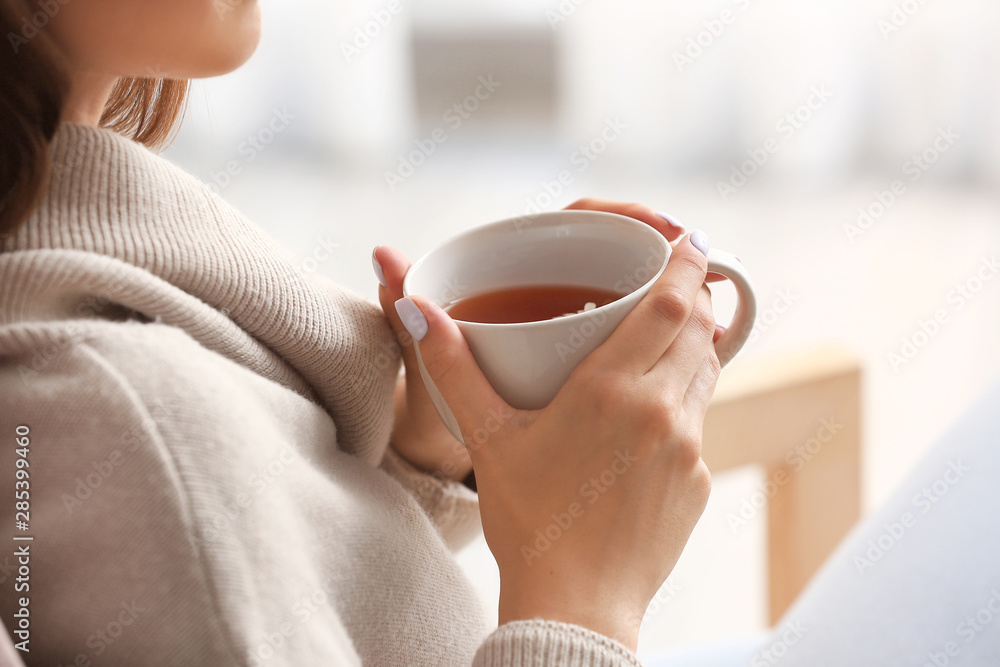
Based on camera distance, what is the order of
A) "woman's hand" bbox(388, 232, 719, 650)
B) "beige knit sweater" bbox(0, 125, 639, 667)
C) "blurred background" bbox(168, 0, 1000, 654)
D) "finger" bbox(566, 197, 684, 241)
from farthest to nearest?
"blurred background" bbox(168, 0, 1000, 654) → "finger" bbox(566, 197, 684, 241) → "woman's hand" bbox(388, 232, 719, 650) → "beige knit sweater" bbox(0, 125, 639, 667)

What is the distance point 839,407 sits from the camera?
0.95 m

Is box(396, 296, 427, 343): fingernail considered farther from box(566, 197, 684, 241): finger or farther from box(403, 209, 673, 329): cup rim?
box(566, 197, 684, 241): finger

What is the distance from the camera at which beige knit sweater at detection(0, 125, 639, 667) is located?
0.37m

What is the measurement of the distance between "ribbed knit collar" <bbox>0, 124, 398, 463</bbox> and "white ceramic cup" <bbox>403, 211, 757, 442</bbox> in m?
0.06

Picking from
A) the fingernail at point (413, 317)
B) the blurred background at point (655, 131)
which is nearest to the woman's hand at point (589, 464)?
the fingernail at point (413, 317)

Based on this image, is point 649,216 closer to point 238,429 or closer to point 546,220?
point 546,220

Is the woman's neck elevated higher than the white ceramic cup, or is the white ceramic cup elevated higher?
the woman's neck

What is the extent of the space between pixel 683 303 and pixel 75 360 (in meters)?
0.32

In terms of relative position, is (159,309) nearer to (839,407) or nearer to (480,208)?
(839,407)

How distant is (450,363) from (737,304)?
0.21m

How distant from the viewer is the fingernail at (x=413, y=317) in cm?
47

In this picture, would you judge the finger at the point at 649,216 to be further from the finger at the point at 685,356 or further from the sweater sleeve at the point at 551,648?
the sweater sleeve at the point at 551,648

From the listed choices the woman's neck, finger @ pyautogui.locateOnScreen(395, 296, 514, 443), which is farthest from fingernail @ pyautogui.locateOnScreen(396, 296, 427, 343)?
the woman's neck

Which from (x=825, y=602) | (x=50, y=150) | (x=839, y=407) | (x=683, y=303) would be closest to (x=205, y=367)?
(x=50, y=150)
